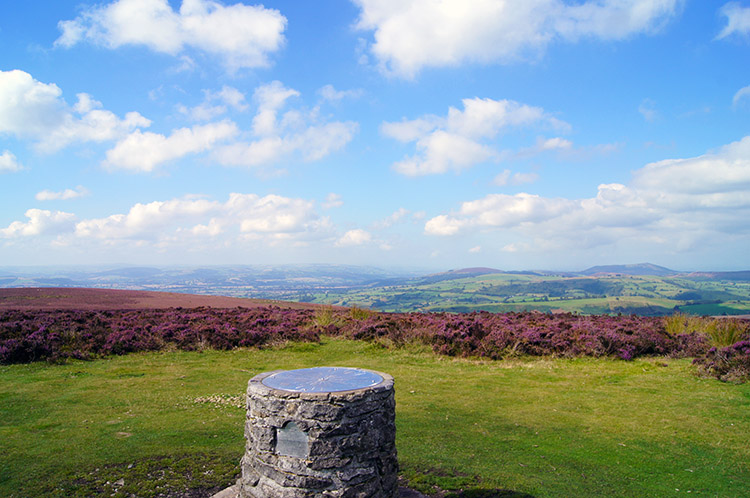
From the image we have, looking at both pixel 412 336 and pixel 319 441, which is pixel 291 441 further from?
pixel 412 336

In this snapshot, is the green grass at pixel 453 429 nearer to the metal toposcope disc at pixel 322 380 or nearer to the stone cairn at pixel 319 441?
the stone cairn at pixel 319 441

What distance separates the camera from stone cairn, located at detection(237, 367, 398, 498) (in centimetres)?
519

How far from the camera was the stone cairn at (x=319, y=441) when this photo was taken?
5.19 meters

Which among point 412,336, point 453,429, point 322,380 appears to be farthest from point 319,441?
point 412,336

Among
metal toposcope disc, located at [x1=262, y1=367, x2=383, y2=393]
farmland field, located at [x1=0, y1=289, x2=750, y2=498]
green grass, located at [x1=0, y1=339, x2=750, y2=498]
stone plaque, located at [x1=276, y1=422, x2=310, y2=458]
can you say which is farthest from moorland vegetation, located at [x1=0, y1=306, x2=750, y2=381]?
stone plaque, located at [x1=276, y1=422, x2=310, y2=458]

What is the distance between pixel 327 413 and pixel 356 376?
3.31 feet

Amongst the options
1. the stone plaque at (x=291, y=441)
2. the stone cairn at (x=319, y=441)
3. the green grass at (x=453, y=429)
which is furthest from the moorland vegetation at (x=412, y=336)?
the stone plaque at (x=291, y=441)

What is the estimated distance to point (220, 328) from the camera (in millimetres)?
19766

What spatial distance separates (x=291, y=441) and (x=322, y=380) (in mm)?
888

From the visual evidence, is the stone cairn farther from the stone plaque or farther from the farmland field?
the farmland field

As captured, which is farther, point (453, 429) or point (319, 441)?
point (453, 429)

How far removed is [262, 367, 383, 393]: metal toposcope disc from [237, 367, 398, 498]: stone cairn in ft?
0.09

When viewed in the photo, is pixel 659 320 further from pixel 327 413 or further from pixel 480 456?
pixel 327 413

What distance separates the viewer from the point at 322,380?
590 cm
